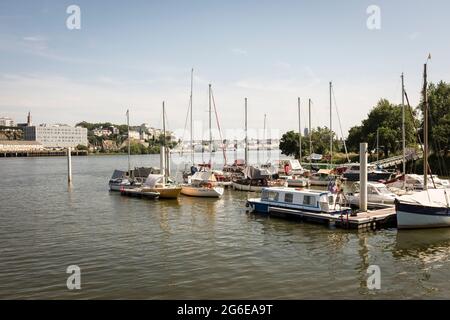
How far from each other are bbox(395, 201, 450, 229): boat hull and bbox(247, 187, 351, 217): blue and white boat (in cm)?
409

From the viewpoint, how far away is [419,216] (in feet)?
104

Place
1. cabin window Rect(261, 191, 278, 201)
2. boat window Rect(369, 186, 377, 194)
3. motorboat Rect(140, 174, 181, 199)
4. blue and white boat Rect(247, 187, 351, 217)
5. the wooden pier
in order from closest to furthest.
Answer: the wooden pier
blue and white boat Rect(247, 187, 351, 217)
cabin window Rect(261, 191, 278, 201)
boat window Rect(369, 186, 377, 194)
motorboat Rect(140, 174, 181, 199)

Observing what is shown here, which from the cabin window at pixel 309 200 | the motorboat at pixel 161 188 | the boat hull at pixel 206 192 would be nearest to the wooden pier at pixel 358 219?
the cabin window at pixel 309 200

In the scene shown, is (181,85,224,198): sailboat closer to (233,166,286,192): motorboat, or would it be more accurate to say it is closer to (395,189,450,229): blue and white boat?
(233,166,286,192): motorboat

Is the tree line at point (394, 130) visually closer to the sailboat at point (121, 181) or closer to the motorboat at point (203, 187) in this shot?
the motorboat at point (203, 187)

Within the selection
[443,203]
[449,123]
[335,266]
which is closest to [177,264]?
[335,266]

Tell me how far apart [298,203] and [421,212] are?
10.4 m

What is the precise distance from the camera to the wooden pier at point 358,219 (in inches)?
1277

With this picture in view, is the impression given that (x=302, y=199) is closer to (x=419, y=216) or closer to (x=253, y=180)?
(x=419, y=216)

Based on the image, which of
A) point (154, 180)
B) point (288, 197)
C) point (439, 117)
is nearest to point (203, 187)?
point (154, 180)

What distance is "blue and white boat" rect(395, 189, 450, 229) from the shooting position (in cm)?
3172

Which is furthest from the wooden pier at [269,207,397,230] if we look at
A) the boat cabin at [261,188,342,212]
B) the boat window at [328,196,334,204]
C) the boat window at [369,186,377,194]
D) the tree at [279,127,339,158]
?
the tree at [279,127,339,158]

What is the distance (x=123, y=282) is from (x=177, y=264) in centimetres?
399

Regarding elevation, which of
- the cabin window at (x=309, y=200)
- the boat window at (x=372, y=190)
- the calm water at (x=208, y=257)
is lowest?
the calm water at (x=208, y=257)
